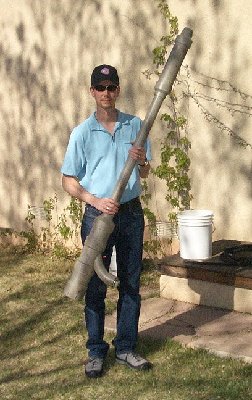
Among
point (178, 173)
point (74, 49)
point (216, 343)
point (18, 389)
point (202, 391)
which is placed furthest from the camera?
point (74, 49)

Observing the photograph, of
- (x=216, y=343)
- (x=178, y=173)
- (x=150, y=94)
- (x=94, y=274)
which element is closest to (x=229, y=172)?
(x=178, y=173)

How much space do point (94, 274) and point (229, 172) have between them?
8.67 ft

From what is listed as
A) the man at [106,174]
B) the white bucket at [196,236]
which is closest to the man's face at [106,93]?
the man at [106,174]

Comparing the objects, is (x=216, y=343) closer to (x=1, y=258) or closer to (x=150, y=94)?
(x=150, y=94)

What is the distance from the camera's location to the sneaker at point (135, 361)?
17.3 feet

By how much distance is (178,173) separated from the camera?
7723 millimetres

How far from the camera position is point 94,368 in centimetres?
522

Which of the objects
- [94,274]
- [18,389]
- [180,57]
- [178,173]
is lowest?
[18,389]

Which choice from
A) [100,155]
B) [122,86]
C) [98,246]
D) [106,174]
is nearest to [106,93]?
[100,155]

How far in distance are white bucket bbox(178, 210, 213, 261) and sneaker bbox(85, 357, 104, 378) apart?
1779mm

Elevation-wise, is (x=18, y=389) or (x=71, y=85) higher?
(x=71, y=85)

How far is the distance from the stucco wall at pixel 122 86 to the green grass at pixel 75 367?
5.19 ft

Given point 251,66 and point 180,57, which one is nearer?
point 180,57

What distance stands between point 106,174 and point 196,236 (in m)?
2.03
